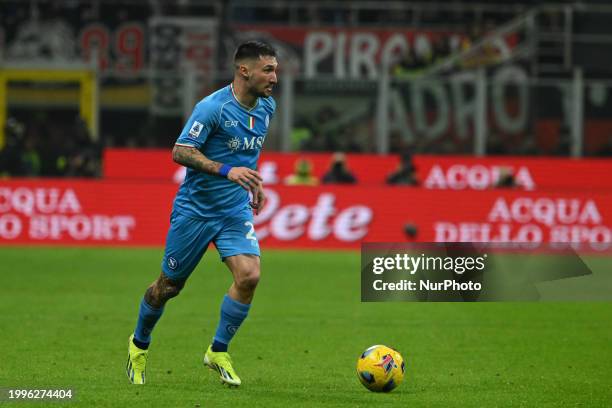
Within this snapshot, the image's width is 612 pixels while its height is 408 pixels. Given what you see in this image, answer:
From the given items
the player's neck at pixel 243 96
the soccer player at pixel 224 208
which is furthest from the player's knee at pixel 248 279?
the player's neck at pixel 243 96

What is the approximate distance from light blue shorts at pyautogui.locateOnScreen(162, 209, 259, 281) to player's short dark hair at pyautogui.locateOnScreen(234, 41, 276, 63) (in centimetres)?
110

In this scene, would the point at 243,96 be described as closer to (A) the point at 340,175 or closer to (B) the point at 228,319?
(B) the point at 228,319

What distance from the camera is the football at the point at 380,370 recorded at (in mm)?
8641

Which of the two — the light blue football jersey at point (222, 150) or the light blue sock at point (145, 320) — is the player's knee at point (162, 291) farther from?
the light blue football jersey at point (222, 150)

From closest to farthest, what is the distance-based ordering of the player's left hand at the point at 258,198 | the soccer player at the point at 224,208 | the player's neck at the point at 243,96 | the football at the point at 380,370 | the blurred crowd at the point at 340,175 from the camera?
the player's left hand at the point at 258,198 < the football at the point at 380,370 < the soccer player at the point at 224,208 < the player's neck at the point at 243,96 < the blurred crowd at the point at 340,175

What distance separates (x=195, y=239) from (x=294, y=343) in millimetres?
3067

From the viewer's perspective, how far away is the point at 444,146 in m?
27.5

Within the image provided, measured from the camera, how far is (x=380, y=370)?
8648 millimetres

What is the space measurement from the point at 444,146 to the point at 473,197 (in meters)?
4.53

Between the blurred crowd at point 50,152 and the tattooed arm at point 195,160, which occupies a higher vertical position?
the tattooed arm at point 195,160

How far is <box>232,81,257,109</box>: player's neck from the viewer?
8.87 m

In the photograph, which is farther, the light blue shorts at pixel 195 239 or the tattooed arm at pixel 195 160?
the light blue shorts at pixel 195 239

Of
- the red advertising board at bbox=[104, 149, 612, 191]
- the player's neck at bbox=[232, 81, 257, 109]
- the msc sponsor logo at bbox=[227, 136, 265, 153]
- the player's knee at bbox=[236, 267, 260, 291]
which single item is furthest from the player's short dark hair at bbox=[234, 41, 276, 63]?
the red advertising board at bbox=[104, 149, 612, 191]

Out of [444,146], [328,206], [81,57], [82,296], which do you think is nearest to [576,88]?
[444,146]
